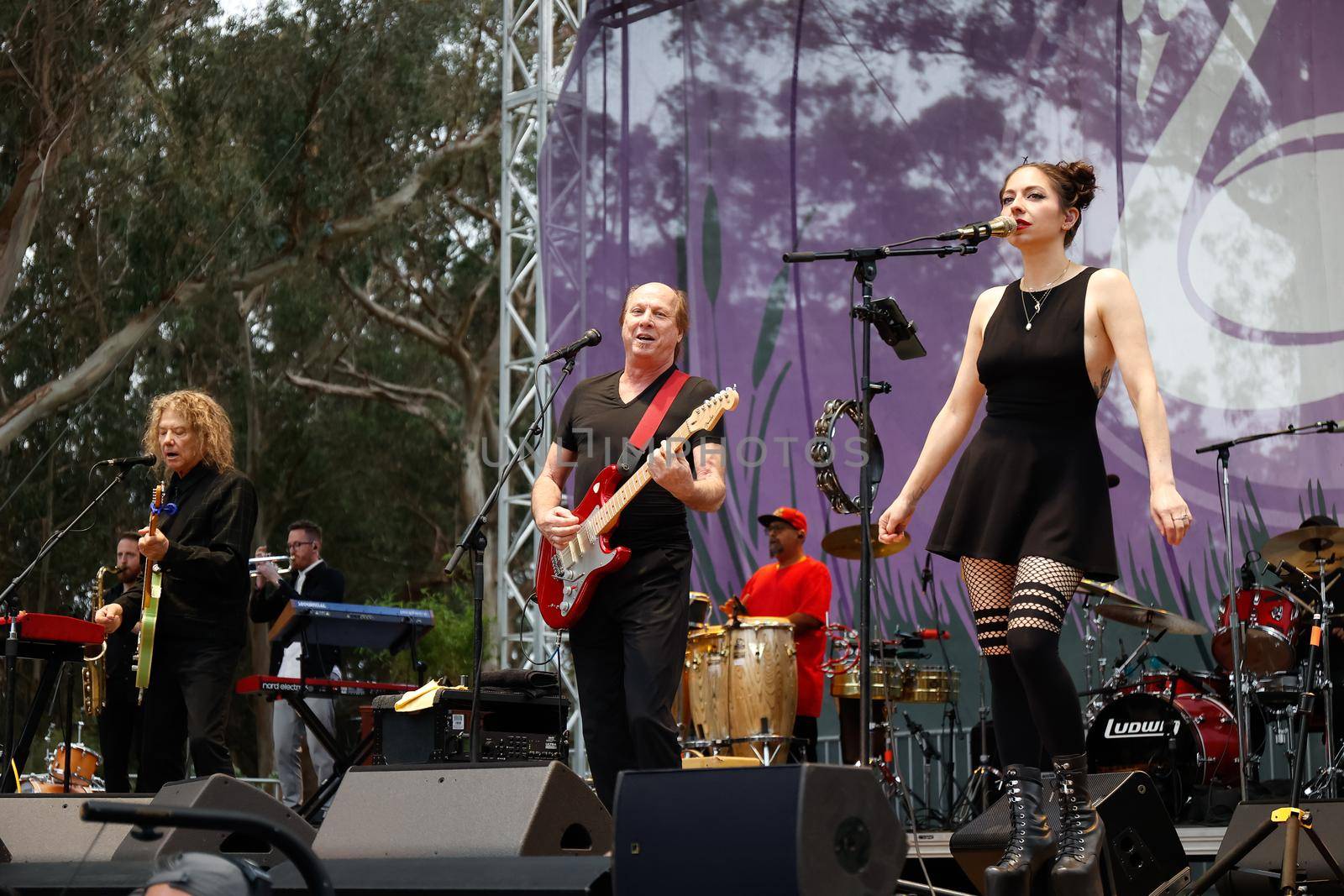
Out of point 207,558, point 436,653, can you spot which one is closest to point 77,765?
point 207,558

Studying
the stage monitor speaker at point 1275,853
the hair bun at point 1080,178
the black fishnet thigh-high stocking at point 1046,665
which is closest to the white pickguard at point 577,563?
the black fishnet thigh-high stocking at point 1046,665

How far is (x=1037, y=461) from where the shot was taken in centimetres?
359

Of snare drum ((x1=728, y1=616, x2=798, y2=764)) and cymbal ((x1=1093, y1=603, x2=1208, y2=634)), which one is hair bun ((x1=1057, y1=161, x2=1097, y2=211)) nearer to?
cymbal ((x1=1093, y1=603, x2=1208, y2=634))

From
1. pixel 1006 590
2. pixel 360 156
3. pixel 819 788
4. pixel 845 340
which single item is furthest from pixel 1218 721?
pixel 360 156

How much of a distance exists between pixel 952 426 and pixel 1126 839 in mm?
1146

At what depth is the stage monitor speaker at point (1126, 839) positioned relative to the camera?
3643 mm

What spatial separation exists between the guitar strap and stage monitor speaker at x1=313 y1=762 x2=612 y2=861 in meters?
0.99

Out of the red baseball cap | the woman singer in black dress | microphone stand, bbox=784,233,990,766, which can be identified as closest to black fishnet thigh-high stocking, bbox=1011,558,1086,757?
the woman singer in black dress

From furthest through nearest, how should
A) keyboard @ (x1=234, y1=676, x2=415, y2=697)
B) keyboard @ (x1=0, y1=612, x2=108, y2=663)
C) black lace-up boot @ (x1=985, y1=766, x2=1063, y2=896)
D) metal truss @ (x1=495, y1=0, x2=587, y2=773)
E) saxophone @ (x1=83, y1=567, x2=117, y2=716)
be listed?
metal truss @ (x1=495, y1=0, x2=587, y2=773), saxophone @ (x1=83, y1=567, x2=117, y2=716), keyboard @ (x1=234, y1=676, x2=415, y2=697), keyboard @ (x1=0, y1=612, x2=108, y2=663), black lace-up boot @ (x1=985, y1=766, x2=1063, y2=896)

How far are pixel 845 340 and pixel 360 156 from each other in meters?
11.3

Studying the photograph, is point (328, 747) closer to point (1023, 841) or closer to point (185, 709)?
point (185, 709)

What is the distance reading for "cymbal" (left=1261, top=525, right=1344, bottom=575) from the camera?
22.1 ft

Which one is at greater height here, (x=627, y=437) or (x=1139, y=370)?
(x=1139, y=370)

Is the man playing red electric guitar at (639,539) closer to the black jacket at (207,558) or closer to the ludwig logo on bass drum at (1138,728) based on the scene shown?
the black jacket at (207,558)
